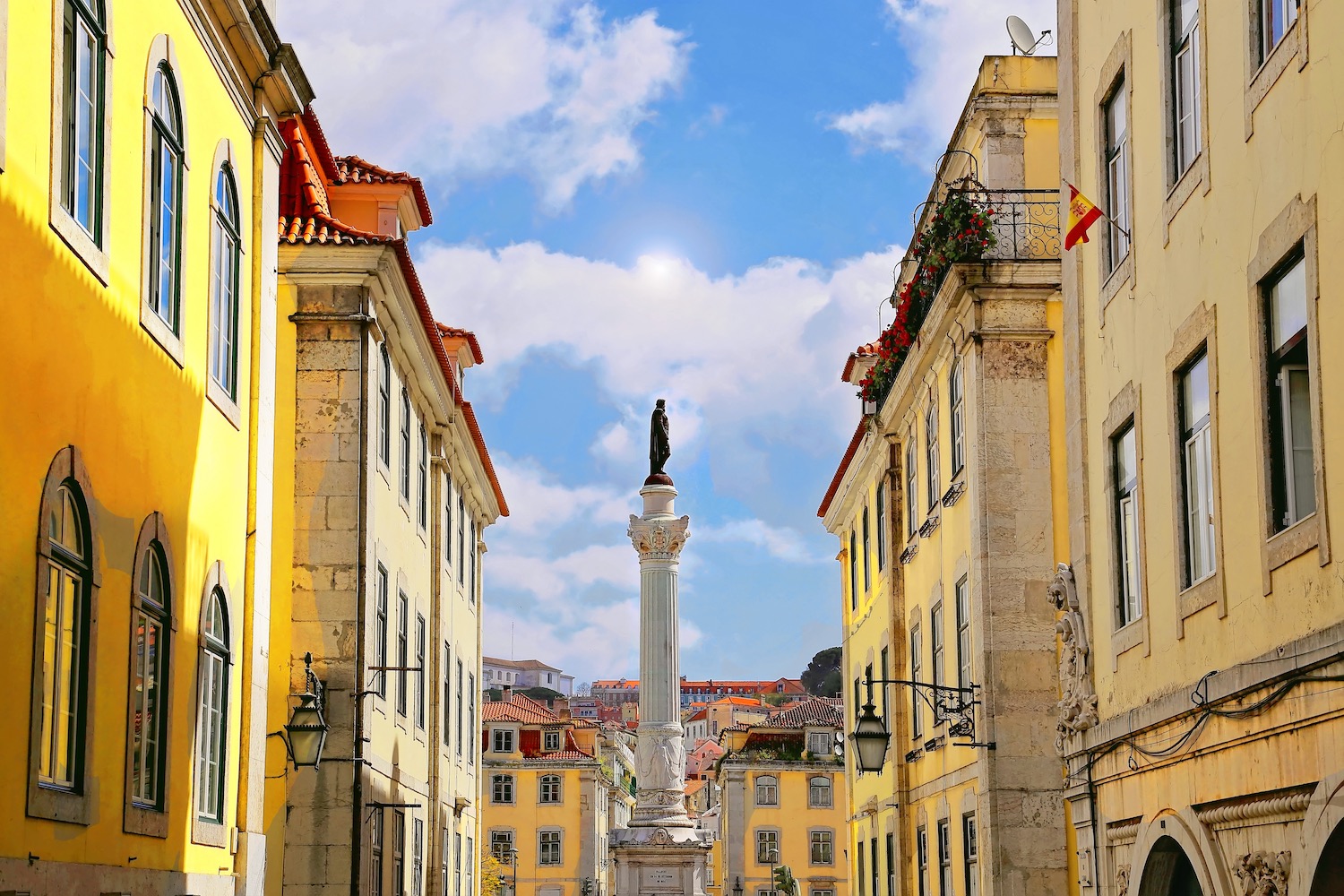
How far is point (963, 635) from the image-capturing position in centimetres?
2341

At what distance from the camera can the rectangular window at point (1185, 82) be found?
13.0 metres

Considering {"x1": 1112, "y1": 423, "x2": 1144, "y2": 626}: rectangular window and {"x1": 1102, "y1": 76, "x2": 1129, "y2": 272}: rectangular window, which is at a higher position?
{"x1": 1102, "y1": 76, "x2": 1129, "y2": 272}: rectangular window

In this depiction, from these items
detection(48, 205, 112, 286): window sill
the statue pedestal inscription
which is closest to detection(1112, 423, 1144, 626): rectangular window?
detection(48, 205, 112, 286): window sill

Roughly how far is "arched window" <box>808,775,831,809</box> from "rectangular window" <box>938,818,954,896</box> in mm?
54195

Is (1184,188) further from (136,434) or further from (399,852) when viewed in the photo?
(399,852)

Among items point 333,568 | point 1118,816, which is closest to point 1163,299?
point 1118,816

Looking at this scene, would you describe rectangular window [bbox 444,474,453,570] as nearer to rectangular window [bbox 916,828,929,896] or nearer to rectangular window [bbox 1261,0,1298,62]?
rectangular window [bbox 916,828,929,896]

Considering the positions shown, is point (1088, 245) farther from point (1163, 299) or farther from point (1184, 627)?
point (1184, 627)

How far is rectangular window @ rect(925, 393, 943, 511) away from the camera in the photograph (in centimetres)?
2519

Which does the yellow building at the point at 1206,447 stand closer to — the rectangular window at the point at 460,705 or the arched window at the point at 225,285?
the arched window at the point at 225,285

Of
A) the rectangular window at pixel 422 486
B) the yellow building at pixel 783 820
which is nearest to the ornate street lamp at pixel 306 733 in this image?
the rectangular window at pixel 422 486

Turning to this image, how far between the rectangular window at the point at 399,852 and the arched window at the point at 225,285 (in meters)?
11.0

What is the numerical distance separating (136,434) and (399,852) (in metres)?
14.5

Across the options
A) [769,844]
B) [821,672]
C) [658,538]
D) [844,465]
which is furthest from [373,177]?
[821,672]
